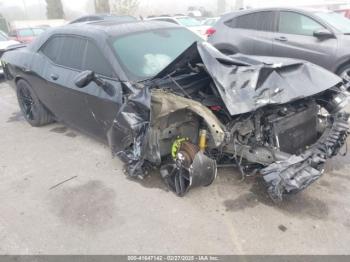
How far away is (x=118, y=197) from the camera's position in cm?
346

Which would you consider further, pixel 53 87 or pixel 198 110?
pixel 53 87

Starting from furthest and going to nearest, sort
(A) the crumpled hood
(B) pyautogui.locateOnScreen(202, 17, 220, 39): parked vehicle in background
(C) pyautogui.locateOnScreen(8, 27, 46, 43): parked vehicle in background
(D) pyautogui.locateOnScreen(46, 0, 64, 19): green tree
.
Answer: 1. (D) pyautogui.locateOnScreen(46, 0, 64, 19): green tree
2. (C) pyautogui.locateOnScreen(8, 27, 46, 43): parked vehicle in background
3. (B) pyautogui.locateOnScreen(202, 17, 220, 39): parked vehicle in background
4. (A) the crumpled hood

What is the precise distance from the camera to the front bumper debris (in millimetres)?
2783

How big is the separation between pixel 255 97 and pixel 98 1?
20270 mm

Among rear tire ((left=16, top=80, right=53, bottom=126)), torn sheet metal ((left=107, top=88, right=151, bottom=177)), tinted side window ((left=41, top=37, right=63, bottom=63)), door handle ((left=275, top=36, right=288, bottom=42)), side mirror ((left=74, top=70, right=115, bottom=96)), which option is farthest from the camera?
door handle ((left=275, top=36, right=288, bottom=42))

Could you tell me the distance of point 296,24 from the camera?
6.21 meters

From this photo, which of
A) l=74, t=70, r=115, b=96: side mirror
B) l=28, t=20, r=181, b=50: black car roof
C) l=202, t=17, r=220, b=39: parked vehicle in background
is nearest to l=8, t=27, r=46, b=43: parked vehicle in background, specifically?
l=202, t=17, r=220, b=39: parked vehicle in background

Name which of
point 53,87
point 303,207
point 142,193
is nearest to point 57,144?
point 53,87

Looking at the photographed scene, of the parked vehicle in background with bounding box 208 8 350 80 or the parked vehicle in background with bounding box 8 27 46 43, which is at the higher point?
the parked vehicle in background with bounding box 208 8 350 80

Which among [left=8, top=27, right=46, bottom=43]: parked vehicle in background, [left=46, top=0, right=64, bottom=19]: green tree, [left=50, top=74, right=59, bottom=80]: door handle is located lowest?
[left=46, top=0, right=64, bottom=19]: green tree

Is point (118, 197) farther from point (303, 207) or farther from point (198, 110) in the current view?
point (303, 207)

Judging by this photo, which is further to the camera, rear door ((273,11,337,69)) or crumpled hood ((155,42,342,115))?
rear door ((273,11,337,69))

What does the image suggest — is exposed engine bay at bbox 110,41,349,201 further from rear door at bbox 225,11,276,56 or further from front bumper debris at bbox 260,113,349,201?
rear door at bbox 225,11,276,56

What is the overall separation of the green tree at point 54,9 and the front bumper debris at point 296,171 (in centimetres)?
3342
